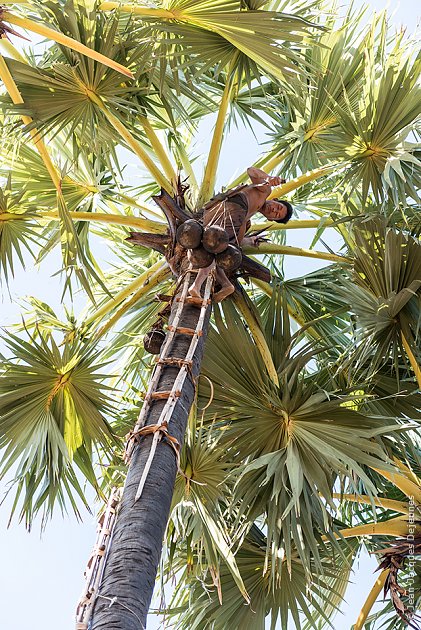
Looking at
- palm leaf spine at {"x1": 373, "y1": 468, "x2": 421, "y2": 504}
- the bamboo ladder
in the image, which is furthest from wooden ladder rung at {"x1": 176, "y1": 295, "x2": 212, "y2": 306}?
palm leaf spine at {"x1": 373, "y1": 468, "x2": 421, "y2": 504}

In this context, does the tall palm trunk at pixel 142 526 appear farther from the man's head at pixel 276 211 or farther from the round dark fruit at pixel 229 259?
the man's head at pixel 276 211

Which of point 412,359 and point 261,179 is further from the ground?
point 261,179

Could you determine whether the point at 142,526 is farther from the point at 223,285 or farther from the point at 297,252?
the point at 297,252

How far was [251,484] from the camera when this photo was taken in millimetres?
5156

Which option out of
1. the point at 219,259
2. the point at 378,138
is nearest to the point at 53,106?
the point at 219,259

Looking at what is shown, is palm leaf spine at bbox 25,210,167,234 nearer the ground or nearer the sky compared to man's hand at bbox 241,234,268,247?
nearer the sky

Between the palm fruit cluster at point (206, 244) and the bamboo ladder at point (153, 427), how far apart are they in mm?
99

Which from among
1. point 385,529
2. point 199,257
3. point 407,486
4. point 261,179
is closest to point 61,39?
point 199,257

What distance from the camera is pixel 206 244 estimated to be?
4.96 m

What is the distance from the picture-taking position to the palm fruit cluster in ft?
16.3

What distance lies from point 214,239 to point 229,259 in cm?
18

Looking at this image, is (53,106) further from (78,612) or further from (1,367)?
(78,612)

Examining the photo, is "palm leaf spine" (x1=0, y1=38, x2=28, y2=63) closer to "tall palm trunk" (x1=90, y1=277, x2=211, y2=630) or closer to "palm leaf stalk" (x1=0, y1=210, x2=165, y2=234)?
"palm leaf stalk" (x1=0, y1=210, x2=165, y2=234)

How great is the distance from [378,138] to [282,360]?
1.67 m
